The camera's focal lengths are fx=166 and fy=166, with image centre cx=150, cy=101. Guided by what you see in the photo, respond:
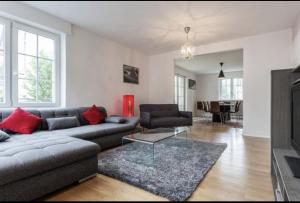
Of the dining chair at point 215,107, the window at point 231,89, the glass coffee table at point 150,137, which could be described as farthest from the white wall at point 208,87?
the glass coffee table at point 150,137

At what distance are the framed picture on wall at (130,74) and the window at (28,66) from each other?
1764mm

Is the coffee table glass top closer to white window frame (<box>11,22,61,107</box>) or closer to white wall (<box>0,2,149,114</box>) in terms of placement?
white wall (<box>0,2,149,114</box>)

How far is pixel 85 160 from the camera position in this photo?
1712 millimetres

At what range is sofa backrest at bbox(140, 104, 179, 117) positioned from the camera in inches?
180

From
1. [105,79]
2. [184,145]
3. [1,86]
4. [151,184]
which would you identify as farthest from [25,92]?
[184,145]

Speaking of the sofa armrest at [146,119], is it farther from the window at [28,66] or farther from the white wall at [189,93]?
the white wall at [189,93]

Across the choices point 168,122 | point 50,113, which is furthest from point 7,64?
point 168,122

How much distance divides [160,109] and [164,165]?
279 centimetres

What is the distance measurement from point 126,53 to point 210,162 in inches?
139

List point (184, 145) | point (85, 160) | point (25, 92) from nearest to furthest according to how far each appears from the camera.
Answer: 1. point (85, 160)
2. point (25, 92)
3. point (184, 145)

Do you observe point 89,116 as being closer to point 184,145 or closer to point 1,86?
point 1,86

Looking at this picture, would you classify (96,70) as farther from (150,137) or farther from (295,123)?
(295,123)

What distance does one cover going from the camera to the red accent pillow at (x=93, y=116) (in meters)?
3.13

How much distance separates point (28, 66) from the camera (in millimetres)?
2770
